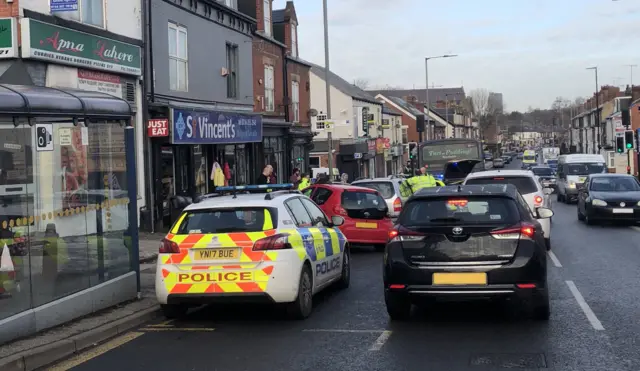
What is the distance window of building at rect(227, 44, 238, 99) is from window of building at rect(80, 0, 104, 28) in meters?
8.23

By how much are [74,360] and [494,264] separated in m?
4.43

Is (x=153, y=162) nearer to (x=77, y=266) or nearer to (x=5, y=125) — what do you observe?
(x=77, y=266)

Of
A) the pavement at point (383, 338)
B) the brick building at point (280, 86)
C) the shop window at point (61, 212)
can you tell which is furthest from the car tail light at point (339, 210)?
the brick building at point (280, 86)

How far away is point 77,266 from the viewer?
869cm

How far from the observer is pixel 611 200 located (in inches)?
813

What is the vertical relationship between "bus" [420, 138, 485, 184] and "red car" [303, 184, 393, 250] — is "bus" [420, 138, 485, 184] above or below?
above

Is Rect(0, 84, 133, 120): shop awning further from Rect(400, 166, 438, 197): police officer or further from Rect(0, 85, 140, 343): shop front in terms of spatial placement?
Rect(400, 166, 438, 197): police officer

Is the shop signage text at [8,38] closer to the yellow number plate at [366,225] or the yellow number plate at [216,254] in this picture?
the yellow number plate at [216,254]

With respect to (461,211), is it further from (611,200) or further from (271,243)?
(611,200)

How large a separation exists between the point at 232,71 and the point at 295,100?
7830mm

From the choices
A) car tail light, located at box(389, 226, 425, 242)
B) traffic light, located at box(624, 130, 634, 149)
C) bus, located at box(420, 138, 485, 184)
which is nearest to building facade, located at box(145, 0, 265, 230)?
car tail light, located at box(389, 226, 425, 242)

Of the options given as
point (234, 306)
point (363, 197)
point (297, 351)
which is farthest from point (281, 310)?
point (363, 197)

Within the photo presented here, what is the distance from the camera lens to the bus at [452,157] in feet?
112

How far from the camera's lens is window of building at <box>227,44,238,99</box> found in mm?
24500
